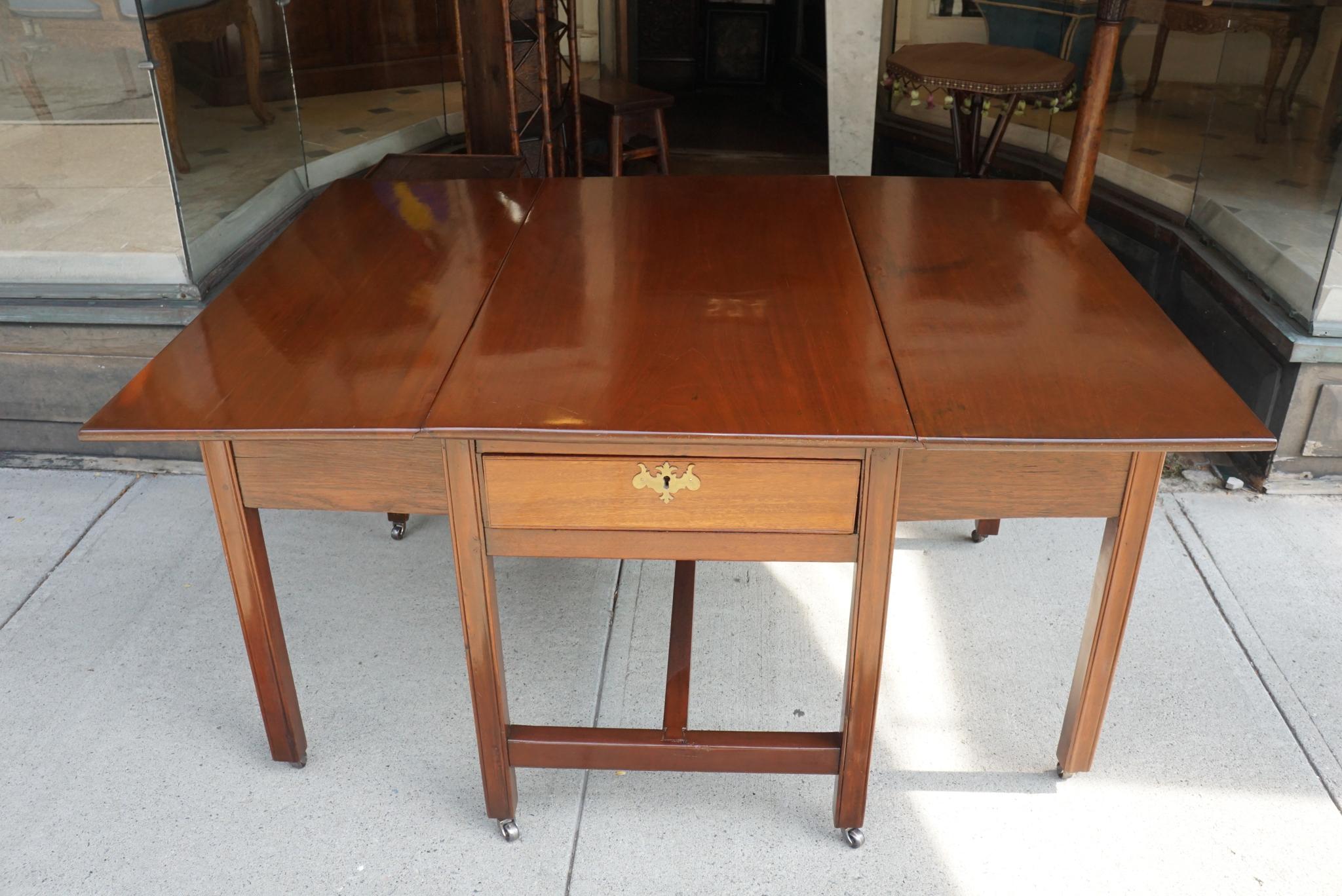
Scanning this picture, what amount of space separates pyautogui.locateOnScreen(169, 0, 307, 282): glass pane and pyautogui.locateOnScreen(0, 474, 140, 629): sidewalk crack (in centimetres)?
62

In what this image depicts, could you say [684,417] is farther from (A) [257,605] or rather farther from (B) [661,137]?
(B) [661,137]

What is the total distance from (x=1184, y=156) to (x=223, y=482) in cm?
315

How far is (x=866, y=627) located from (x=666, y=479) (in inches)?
16.2

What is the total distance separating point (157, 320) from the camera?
2832mm

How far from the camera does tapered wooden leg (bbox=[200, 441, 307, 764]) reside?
1711 millimetres

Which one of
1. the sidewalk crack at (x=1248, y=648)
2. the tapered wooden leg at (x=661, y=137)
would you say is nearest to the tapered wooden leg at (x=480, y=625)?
the sidewalk crack at (x=1248, y=648)

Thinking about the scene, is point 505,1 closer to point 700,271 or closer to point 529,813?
point 700,271

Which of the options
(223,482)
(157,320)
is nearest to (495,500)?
(223,482)

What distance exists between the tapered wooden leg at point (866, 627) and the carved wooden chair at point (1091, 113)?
3.09 ft

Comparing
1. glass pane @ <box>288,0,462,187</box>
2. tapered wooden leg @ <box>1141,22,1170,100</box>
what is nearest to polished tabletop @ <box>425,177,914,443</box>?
glass pane @ <box>288,0,462,187</box>

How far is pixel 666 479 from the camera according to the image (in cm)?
157

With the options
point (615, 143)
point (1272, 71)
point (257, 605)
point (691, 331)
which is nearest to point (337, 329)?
point (257, 605)

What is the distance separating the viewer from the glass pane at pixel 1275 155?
2826 mm

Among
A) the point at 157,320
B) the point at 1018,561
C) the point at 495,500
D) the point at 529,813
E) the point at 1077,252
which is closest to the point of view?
the point at 495,500
